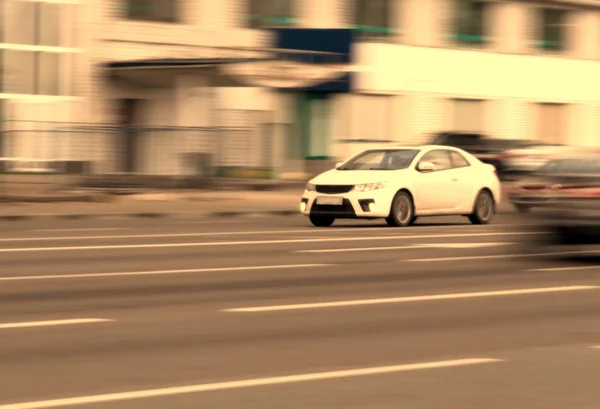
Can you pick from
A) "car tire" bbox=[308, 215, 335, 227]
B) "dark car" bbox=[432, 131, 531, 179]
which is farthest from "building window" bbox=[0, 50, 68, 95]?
"car tire" bbox=[308, 215, 335, 227]

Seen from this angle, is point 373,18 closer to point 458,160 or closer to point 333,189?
point 458,160

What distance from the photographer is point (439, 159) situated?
985 inches

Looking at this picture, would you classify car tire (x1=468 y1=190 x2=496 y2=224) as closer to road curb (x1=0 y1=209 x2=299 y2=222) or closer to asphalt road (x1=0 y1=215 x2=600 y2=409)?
road curb (x1=0 y1=209 x2=299 y2=222)

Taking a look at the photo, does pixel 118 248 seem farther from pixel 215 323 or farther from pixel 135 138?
pixel 135 138

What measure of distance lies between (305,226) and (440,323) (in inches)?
551

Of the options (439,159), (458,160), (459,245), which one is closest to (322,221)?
(439,159)

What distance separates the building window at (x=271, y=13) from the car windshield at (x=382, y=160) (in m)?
20.2

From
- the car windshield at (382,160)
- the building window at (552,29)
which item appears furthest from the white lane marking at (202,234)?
the building window at (552,29)

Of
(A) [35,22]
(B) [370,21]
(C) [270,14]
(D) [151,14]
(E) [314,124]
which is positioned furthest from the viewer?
(B) [370,21]

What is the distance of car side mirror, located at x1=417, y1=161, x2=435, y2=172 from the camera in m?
24.3

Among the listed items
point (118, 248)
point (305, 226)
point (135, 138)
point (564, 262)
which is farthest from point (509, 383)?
point (135, 138)

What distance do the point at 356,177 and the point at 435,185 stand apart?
144 cm

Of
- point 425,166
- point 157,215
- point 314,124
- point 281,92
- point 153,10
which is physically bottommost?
point 157,215

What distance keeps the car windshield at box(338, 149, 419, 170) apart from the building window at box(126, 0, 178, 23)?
712 inches
